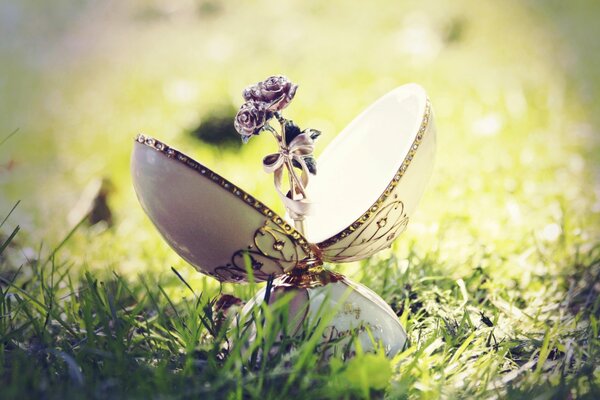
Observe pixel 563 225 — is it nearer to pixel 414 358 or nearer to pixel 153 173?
pixel 414 358

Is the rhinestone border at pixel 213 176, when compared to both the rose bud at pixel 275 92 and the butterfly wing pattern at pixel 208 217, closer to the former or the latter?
the butterfly wing pattern at pixel 208 217

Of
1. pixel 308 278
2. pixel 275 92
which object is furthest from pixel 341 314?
pixel 275 92

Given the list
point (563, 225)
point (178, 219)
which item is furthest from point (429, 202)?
point (178, 219)

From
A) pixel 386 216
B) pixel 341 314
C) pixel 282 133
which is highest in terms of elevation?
pixel 282 133

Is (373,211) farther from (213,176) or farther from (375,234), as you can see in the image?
(213,176)

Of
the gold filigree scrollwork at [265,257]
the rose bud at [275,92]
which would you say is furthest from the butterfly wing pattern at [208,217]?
the rose bud at [275,92]

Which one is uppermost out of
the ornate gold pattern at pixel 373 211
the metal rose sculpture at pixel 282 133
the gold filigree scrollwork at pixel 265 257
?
the metal rose sculpture at pixel 282 133

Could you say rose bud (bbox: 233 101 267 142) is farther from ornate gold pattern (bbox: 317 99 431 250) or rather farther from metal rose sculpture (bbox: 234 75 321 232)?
ornate gold pattern (bbox: 317 99 431 250)
